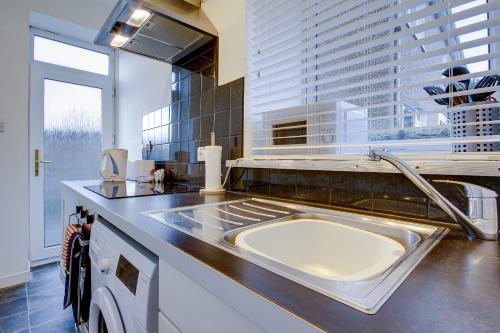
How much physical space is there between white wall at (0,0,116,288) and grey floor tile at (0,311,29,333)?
21.1 inches

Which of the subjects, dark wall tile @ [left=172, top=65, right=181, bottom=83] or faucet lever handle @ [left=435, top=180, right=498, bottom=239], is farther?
dark wall tile @ [left=172, top=65, right=181, bottom=83]

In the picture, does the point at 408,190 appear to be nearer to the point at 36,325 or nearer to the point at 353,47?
the point at 353,47

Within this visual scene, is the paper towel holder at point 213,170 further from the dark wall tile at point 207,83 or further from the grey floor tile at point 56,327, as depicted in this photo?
the grey floor tile at point 56,327

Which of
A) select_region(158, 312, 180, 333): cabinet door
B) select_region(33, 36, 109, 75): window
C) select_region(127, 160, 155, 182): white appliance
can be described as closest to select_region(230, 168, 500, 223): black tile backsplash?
select_region(158, 312, 180, 333): cabinet door

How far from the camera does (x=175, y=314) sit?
542 millimetres

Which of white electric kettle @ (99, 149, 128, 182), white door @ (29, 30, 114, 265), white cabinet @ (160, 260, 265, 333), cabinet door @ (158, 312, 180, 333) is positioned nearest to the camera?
white cabinet @ (160, 260, 265, 333)

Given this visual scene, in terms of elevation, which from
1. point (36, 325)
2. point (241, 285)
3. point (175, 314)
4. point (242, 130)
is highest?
point (242, 130)

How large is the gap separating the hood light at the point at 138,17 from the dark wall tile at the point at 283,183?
973 millimetres

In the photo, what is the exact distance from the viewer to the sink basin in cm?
71

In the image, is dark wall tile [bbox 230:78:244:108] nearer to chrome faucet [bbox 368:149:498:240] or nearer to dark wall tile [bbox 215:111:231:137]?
dark wall tile [bbox 215:111:231:137]

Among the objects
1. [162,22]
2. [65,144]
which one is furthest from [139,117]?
[162,22]

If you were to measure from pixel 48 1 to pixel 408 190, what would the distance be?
3037mm

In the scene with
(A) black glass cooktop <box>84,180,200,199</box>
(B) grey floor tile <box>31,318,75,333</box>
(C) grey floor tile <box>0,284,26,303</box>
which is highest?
(A) black glass cooktop <box>84,180,200,199</box>

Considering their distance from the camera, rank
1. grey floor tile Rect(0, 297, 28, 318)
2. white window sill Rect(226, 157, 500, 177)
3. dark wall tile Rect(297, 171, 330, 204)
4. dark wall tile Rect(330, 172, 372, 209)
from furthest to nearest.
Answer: grey floor tile Rect(0, 297, 28, 318), dark wall tile Rect(297, 171, 330, 204), dark wall tile Rect(330, 172, 372, 209), white window sill Rect(226, 157, 500, 177)
